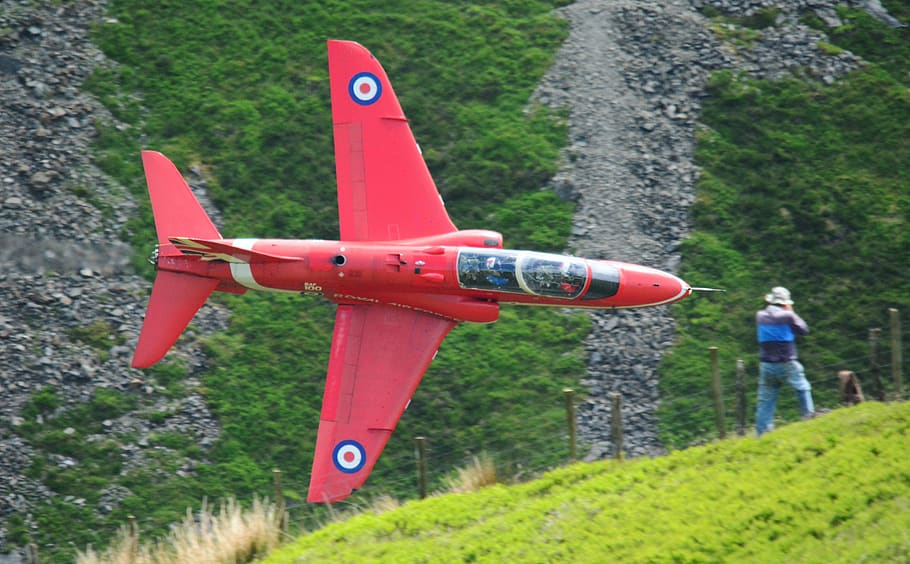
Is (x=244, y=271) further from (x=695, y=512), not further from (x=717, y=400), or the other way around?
(x=695, y=512)

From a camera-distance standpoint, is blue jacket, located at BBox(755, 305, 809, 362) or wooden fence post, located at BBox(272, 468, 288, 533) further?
wooden fence post, located at BBox(272, 468, 288, 533)

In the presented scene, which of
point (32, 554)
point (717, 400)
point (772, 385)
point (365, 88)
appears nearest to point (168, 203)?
point (365, 88)

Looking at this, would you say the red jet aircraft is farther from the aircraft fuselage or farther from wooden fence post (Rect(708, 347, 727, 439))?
wooden fence post (Rect(708, 347, 727, 439))

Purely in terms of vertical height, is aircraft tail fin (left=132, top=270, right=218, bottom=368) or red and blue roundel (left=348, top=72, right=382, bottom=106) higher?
red and blue roundel (left=348, top=72, right=382, bottom=106)

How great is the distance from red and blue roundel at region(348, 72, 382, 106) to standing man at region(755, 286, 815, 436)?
9442 mm

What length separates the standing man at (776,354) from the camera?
18.4m

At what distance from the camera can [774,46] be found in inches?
1214

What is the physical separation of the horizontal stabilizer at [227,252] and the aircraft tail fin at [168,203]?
476mm

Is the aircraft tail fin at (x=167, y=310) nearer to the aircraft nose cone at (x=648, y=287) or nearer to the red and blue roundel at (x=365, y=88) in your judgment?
the red and blue roundel at (x=365, y=88)

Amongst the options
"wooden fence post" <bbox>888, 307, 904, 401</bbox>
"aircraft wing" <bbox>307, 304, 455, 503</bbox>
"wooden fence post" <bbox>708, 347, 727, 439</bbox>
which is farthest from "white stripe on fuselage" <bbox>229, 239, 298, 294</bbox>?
"wooden fence post" <bbox>888, 307, 904, 401</bbox>

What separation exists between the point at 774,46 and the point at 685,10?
9.41 ft

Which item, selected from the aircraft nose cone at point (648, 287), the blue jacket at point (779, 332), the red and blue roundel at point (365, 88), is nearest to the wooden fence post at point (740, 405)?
the blue jacket at point (779, 332)

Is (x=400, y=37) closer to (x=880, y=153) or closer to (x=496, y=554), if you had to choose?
(x=880, y=153)

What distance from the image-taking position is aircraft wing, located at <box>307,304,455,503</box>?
20.6 meters
